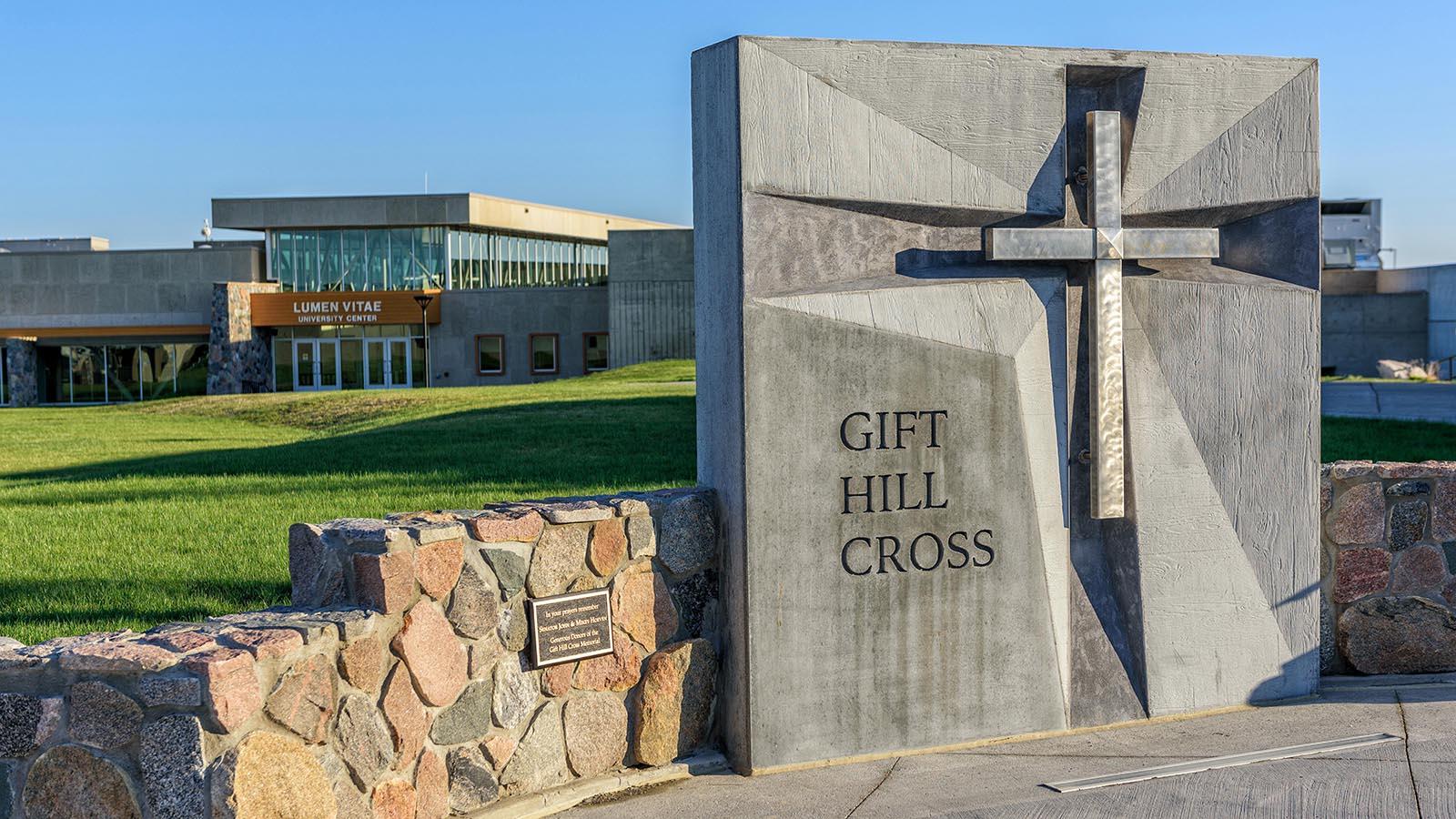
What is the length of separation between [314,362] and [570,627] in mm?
47393

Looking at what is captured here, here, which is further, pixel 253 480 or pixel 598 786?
pixel 253 480

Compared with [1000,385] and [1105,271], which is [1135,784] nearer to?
[1000,385]

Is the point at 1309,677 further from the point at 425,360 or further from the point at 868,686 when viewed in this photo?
the point at 425,360


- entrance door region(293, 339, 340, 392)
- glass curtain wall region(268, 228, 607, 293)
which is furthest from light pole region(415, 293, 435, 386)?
entrance door region(293, 339, 340, 392)

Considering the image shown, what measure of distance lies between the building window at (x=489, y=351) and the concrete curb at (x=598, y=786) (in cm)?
4408

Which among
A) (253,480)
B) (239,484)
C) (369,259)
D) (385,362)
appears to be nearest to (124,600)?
(239,484)

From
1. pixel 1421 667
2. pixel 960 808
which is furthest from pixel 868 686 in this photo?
pixel 1421 667

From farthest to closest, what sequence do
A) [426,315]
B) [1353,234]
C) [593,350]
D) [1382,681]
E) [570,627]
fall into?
[1353,234], [593,350], [426,315], [1382,681], [570,627]

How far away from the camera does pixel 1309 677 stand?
6.55m

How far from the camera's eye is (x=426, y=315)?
157 feet

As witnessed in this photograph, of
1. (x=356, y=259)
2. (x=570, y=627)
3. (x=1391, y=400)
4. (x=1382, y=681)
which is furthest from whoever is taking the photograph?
(x=356, y=259)

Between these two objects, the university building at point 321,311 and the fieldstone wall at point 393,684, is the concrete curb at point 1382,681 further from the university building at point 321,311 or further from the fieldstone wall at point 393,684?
the university building at point 321,311

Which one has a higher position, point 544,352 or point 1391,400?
point 544,352

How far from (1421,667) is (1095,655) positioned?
6.60 ft
